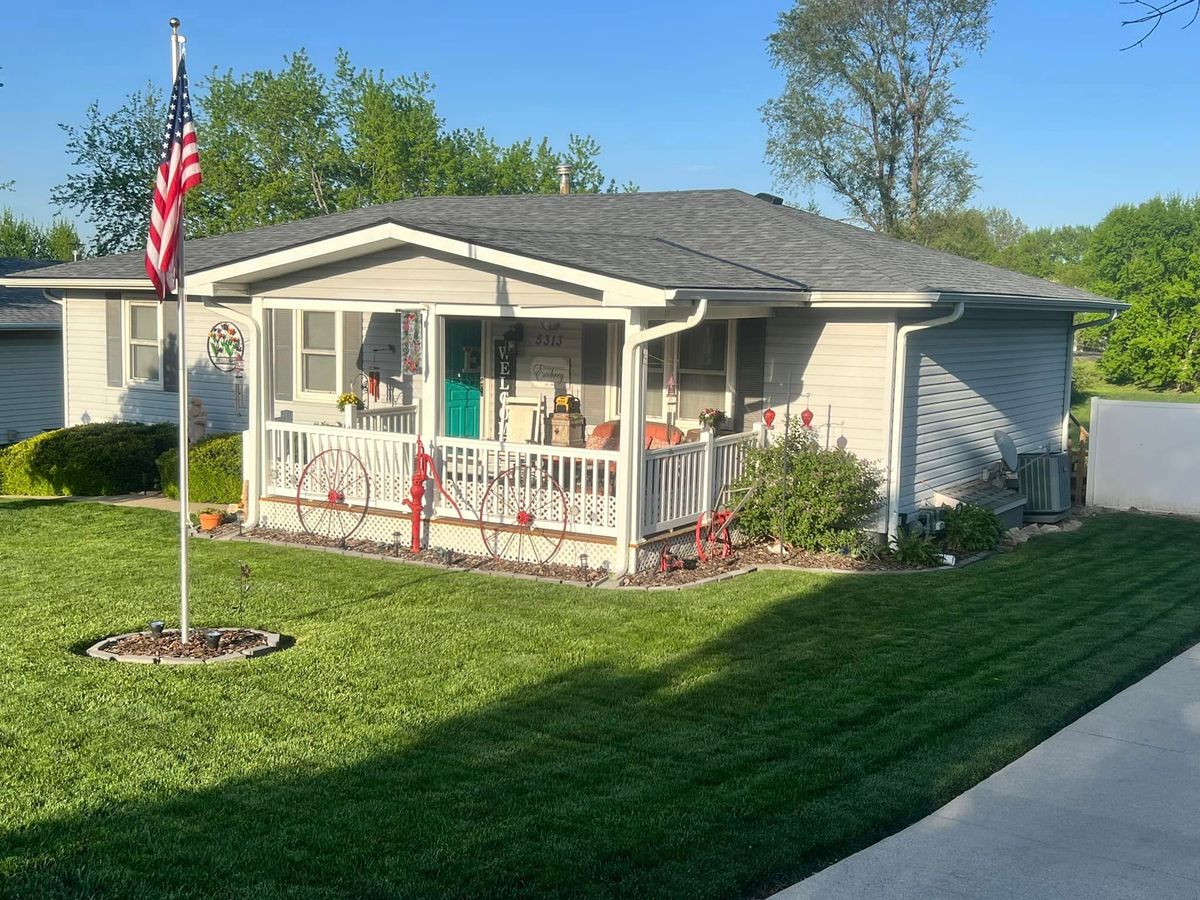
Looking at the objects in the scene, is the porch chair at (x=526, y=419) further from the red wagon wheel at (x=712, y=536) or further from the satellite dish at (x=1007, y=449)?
the satellite dish at (x=1007, y=449)

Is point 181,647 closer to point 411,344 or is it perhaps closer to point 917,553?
point 411,344

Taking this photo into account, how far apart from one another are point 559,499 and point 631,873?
6.78 meters

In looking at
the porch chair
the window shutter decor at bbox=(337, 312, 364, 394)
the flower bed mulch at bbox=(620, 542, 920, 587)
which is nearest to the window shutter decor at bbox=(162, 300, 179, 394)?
the window shutter decor at bbox=(337, 312, 364, 394)

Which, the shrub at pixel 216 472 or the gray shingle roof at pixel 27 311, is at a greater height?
the gray shingle roof at pixel 27 311

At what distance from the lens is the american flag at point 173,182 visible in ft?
27.3

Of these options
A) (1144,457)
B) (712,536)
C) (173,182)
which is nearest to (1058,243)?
(1144,457)

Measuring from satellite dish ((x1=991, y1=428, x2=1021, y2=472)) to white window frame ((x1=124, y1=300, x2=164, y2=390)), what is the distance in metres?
11.5

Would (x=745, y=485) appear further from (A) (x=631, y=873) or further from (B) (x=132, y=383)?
(B) (x=132, y=383)

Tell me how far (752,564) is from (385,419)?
460 cm

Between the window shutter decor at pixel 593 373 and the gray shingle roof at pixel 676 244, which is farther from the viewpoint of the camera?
the window shutter decor at pixel 593 373

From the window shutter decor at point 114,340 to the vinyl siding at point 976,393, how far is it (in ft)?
37.6

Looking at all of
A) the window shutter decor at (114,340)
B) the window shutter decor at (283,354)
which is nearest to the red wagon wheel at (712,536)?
the window shutter decor at (283,354)

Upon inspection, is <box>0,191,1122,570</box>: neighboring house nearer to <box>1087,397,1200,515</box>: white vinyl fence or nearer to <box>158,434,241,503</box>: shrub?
<box>1087,397,1200,515</box>: white vinyl fence

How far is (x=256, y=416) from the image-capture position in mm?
13484
